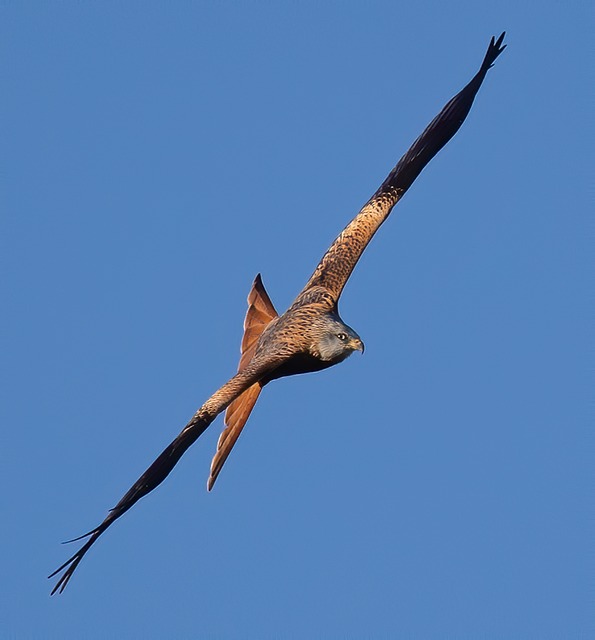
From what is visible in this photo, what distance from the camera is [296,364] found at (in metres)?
15.3

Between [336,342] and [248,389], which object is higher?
[336,342]

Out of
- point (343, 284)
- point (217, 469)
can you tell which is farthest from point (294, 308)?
point (217, 469)

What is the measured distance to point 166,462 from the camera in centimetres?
1333

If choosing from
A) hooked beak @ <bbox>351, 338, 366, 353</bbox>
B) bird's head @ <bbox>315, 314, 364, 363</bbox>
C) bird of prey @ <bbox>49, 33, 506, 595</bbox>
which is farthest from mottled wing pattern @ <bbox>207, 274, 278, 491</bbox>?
hooked beak @ <bbox>351, 338, 366, 353</bbox>

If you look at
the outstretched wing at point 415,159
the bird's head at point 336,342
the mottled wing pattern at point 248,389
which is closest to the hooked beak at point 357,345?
the bird's head at point 336,342

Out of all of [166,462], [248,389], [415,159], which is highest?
[415,159]

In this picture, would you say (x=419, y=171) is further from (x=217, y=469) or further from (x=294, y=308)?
(x=217, y=469)

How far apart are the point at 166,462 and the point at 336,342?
257cm

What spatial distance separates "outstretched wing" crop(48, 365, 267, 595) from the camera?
12.6 metres

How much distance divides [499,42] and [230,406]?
5727mm

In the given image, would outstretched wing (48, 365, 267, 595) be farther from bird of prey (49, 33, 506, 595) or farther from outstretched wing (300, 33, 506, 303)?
outstretched wing (300, 33, 506, 303)

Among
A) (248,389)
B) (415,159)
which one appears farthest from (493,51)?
(248,389)

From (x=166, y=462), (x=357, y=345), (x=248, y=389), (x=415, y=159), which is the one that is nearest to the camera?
(x=166, y=462)

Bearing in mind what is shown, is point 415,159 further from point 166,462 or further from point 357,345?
point 166,462
